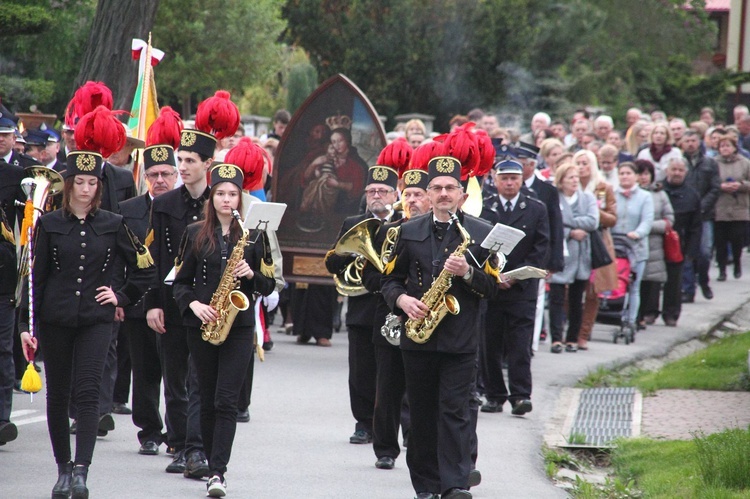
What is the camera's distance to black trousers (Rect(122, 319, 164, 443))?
8883 millimetres

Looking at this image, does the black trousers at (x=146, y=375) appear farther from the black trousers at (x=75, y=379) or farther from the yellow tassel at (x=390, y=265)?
the yellow tassel at (x=390, y=265)

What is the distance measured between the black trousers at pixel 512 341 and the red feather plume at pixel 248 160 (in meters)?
3.30

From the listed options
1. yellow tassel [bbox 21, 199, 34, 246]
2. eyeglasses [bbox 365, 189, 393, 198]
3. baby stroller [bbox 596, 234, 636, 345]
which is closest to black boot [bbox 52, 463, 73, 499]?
yellow tassel [bbox 21, 199, 34, 246]

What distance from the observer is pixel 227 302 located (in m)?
7.66

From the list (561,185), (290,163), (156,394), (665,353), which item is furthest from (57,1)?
(156,394)

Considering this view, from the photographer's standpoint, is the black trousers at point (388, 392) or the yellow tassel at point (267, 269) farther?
the black trousers at point (388, 392)

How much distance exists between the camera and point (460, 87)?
3419 centimetres

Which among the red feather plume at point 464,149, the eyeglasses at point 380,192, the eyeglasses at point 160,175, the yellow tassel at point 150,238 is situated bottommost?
the yellow tassel at point 150,238

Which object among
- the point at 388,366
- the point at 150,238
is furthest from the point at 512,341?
the point at 150,238

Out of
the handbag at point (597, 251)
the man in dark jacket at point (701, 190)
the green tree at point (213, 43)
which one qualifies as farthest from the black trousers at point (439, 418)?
the green tree at point (213, 43)

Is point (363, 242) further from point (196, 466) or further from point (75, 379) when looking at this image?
point (75, 379)

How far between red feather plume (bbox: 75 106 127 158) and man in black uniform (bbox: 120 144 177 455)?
0.85 m

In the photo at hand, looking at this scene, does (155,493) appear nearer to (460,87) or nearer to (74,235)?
(74,235)

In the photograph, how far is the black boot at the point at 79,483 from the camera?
729cm
